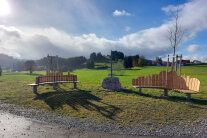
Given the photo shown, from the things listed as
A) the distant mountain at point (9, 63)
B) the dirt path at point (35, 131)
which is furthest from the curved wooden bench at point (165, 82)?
the distant mountain at point (9, 63)

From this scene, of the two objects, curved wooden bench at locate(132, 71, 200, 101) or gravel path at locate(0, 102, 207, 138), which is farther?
curved wooden bench at locate(132, 71, 200, 101)

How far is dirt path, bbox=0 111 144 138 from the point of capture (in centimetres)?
438

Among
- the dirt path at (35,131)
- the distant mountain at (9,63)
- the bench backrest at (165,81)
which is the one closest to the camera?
the dirt path at (35,131)

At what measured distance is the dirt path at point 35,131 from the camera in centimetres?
438

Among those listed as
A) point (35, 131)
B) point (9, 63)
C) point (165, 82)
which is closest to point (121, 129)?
point (35, 131)

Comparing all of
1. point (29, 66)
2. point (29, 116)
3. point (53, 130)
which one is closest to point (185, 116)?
point (53, 130)

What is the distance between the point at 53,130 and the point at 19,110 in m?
3.10

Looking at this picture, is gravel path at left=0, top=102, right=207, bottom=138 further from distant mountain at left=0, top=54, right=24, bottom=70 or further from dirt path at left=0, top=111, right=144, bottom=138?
distant mountain at left=0, top=54, right=24, bottom=70

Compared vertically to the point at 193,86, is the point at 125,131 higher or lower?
lower

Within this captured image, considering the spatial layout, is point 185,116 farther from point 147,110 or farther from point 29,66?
point 29,66

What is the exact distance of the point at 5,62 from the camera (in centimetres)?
9294

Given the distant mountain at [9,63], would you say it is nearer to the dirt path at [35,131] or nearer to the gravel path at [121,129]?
the dirt path at [35,131]

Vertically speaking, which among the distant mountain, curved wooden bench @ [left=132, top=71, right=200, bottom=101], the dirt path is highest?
the distant mountain

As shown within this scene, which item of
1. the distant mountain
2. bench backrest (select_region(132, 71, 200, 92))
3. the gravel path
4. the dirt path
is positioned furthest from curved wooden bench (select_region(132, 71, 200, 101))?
the distant mountain
